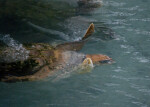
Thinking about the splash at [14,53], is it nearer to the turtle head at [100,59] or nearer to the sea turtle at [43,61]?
the sea turtle at [43,61]

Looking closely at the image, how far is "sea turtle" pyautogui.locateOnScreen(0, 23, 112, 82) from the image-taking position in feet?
11.0

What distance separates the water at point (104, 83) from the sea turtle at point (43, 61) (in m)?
0.13

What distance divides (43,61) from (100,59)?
92 cm

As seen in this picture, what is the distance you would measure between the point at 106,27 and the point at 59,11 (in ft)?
4.10

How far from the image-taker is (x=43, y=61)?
11.5 feet

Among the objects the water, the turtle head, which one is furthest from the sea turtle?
the water

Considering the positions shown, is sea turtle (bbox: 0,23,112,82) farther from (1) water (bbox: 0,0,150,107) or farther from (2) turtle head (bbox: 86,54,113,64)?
(1) water (bbox: 0,0,150,107)

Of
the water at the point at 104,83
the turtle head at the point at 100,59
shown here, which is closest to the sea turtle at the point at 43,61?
the turtle head at the point at 100,59

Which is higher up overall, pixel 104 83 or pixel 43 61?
pixel 43 61

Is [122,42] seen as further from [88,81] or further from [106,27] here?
[88,81]

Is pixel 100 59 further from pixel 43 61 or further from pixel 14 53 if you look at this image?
pixel 14 53

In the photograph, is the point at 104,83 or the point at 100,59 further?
the point at 100,59

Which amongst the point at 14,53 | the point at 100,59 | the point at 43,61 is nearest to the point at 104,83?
the point at 100,59

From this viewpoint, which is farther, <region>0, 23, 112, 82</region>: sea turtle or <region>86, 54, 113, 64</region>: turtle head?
<region>86, 54, 113, 64</region>: turtle head
